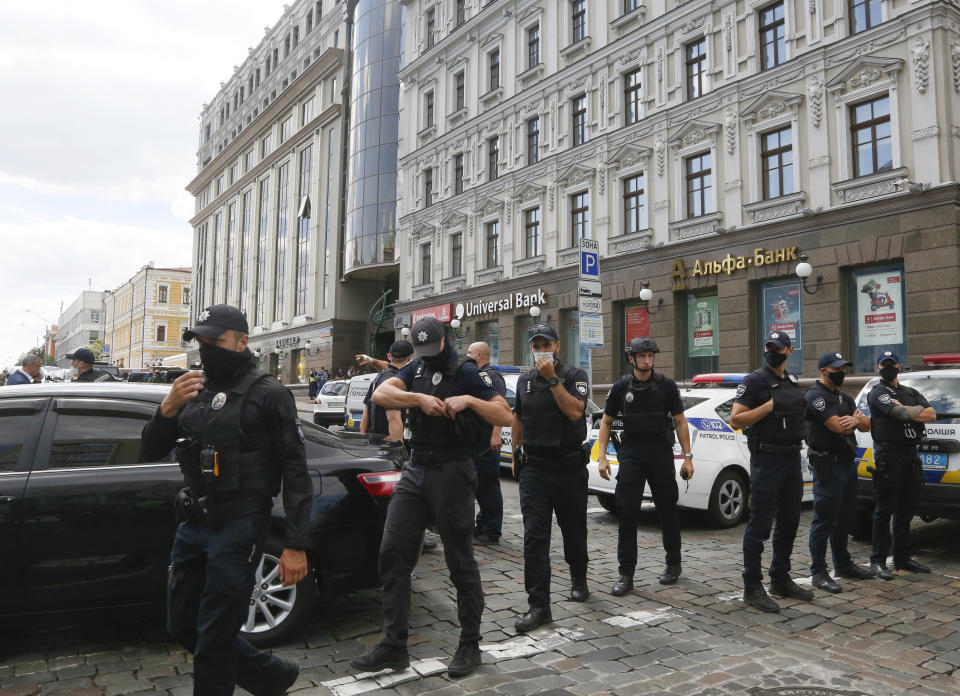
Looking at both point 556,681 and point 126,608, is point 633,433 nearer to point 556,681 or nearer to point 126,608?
point 556,681

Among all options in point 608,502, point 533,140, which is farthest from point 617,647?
point 533,140

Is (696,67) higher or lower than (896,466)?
higher

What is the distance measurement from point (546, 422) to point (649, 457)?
1197 millimetres

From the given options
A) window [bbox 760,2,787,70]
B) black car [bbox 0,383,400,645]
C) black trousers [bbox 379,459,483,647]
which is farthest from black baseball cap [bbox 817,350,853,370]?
window [bbox 760,2,787,70]

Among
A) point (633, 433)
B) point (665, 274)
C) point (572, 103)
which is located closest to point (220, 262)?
point (572, 103)

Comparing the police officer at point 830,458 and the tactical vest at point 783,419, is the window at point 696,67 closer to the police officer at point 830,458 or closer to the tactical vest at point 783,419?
the police officer at point 830,458

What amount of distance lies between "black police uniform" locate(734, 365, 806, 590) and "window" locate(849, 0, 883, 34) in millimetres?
15380

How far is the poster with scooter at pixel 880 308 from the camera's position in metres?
16.1

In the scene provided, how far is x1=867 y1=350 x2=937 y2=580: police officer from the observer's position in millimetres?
5922

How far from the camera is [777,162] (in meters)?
18.5

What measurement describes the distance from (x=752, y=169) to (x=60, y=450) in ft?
60.8

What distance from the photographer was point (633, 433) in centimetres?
571

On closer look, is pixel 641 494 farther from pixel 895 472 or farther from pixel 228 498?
pixel 228 498

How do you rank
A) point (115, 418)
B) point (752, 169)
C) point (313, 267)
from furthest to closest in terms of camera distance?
1. point (313, 267)
2. point (752, 169)
3. point (115, 418)
